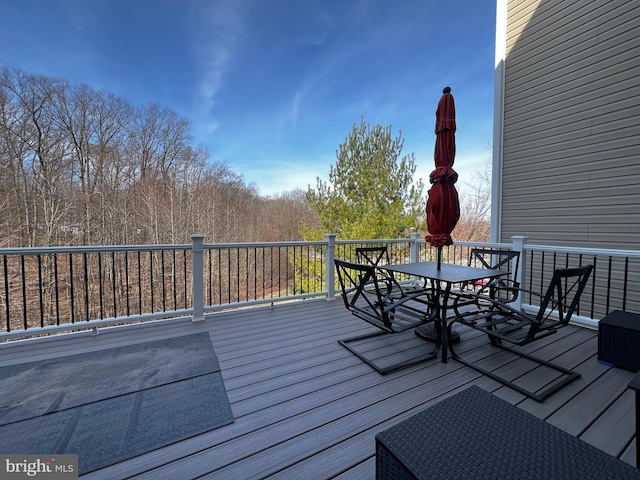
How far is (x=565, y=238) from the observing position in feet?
14.0

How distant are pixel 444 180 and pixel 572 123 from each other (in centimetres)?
314

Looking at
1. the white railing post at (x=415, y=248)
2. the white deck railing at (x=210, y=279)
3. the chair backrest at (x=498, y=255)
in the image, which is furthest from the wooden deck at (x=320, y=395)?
the white railing post at (x=415, y=248)

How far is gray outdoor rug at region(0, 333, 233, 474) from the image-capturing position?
155 cm

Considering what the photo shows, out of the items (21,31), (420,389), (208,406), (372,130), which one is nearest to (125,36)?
(21,31)

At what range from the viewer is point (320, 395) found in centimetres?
198

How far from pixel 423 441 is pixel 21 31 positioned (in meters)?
12.1

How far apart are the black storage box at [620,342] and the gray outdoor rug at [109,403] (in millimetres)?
3189

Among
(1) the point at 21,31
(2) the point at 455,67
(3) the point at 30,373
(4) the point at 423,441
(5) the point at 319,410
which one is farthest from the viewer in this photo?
(2) the point at 455,67

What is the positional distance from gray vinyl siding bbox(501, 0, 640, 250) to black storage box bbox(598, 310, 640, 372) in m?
2.05

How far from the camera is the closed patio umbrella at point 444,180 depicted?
8.93 feet

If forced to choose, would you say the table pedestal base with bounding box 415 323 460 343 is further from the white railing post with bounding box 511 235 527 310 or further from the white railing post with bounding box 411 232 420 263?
the white railing post with bounding box 411 232 420 263

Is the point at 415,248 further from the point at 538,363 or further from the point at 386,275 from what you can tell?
the point at 538,363

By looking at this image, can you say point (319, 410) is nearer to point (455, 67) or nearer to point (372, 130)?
point (372, 130)

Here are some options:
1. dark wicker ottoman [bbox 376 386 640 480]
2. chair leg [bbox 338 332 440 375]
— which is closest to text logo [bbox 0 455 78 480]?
dark wicker ottoman [bbox 376 386 640 480]
